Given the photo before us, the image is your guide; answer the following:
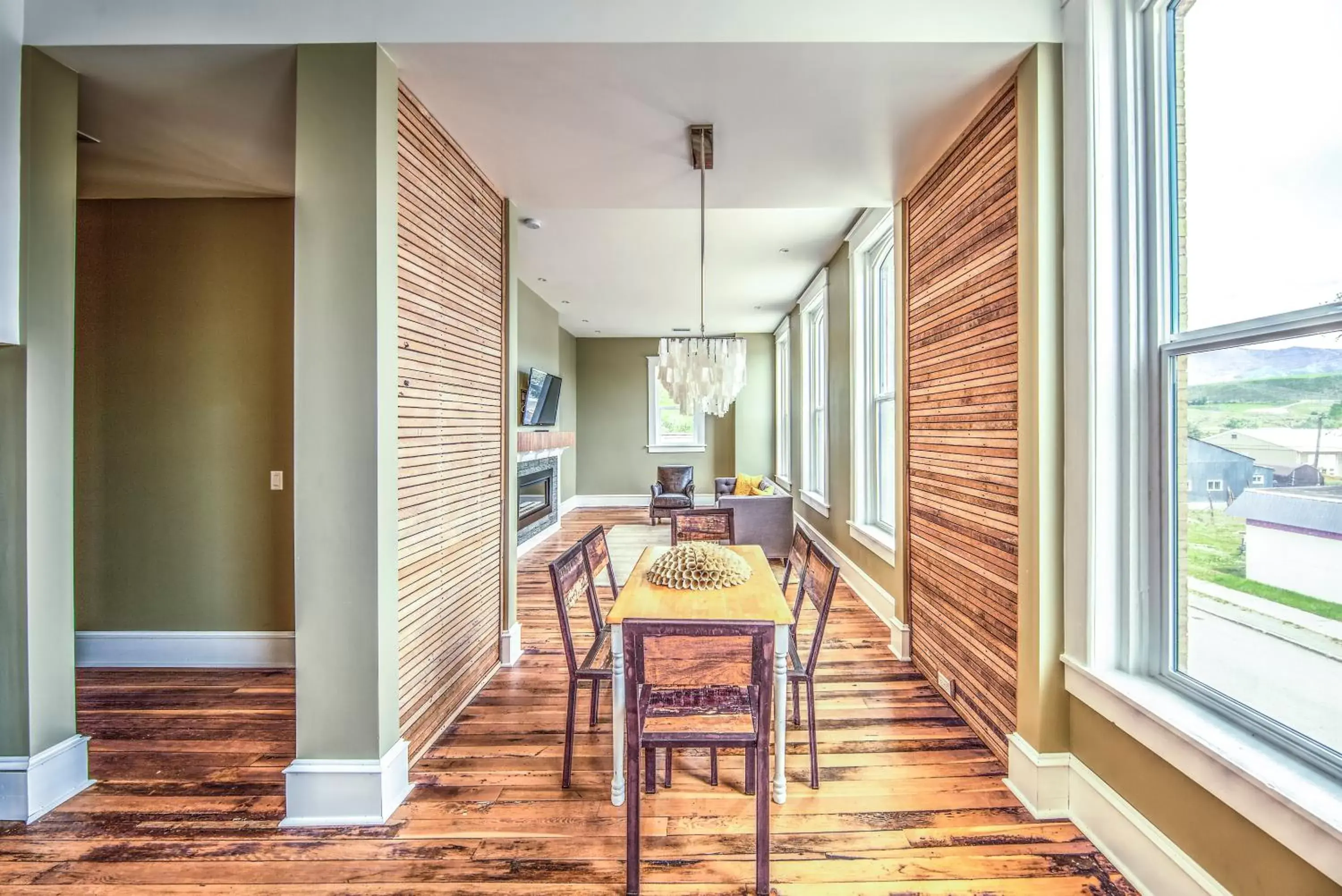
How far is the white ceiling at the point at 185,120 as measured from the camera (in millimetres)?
1886

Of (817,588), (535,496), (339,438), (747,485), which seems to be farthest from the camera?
(535,496)

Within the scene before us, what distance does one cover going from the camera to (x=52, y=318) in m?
1.92

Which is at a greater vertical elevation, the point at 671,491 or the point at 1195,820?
the point at 671,491

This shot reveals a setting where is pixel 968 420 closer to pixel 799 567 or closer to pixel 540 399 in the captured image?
pixel 799 567

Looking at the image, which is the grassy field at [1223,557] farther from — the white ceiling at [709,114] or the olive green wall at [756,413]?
the olive green wall at [756,413]

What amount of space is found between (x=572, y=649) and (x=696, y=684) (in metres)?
0.74

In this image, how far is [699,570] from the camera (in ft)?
7.22

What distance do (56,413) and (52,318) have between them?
326 millimetres

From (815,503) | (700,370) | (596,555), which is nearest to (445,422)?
(596,555)

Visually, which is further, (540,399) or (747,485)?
(540,399)

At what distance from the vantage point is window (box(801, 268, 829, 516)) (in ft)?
17.7

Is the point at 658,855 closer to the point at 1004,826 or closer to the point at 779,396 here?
the point at 1004,826

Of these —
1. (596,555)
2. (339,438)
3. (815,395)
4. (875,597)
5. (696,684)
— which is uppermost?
(815,395)

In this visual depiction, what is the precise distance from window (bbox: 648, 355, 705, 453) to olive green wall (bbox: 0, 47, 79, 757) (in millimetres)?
7854
